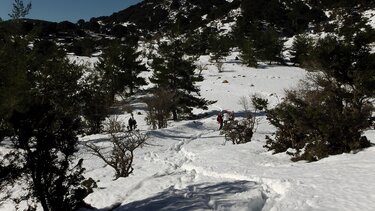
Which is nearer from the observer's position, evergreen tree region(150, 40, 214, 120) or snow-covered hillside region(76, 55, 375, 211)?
snow-covered hillside region(76, 55, 375, 211)

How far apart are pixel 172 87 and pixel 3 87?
1169 inches

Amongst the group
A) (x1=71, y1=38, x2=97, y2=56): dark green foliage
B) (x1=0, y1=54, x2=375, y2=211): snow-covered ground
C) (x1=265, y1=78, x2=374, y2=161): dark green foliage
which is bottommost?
(x1=0, y1=54, x2=375, y2=211): snow-covered ground

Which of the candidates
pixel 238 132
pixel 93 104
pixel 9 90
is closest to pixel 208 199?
pixel 9 90

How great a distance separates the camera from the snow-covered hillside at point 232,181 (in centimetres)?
1149

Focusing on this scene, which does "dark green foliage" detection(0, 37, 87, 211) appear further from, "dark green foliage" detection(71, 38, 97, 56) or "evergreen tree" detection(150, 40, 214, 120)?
"dark green foliage" detection(71, 38, 97, 56)

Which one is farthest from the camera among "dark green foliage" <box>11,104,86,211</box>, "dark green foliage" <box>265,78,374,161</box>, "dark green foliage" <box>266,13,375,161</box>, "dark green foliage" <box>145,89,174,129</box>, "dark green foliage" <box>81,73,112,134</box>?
"dark green foliage" <box>145,89,174,129</box>

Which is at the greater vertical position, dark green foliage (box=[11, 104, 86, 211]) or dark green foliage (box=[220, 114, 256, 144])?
dark green foliage (box=[11, 104, 86, 211])

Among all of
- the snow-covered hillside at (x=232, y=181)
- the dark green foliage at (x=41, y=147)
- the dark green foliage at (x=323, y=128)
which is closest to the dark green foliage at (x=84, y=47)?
the snow-covered hillside at (x=232, y=181)

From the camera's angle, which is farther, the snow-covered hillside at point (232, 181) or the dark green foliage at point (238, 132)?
the dark green foliage at point (238, 132)

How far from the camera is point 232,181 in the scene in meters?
14.6

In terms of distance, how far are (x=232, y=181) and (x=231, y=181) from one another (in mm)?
50

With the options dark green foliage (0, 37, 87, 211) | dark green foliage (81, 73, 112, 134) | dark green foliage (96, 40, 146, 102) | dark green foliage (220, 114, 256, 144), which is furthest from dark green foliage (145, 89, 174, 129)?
dark green foliage (0, 37, 87, 211)

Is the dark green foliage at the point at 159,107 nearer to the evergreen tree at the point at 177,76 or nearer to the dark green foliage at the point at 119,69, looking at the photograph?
the evergreen tree at the point at 177,76

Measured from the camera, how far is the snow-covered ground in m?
11.5
